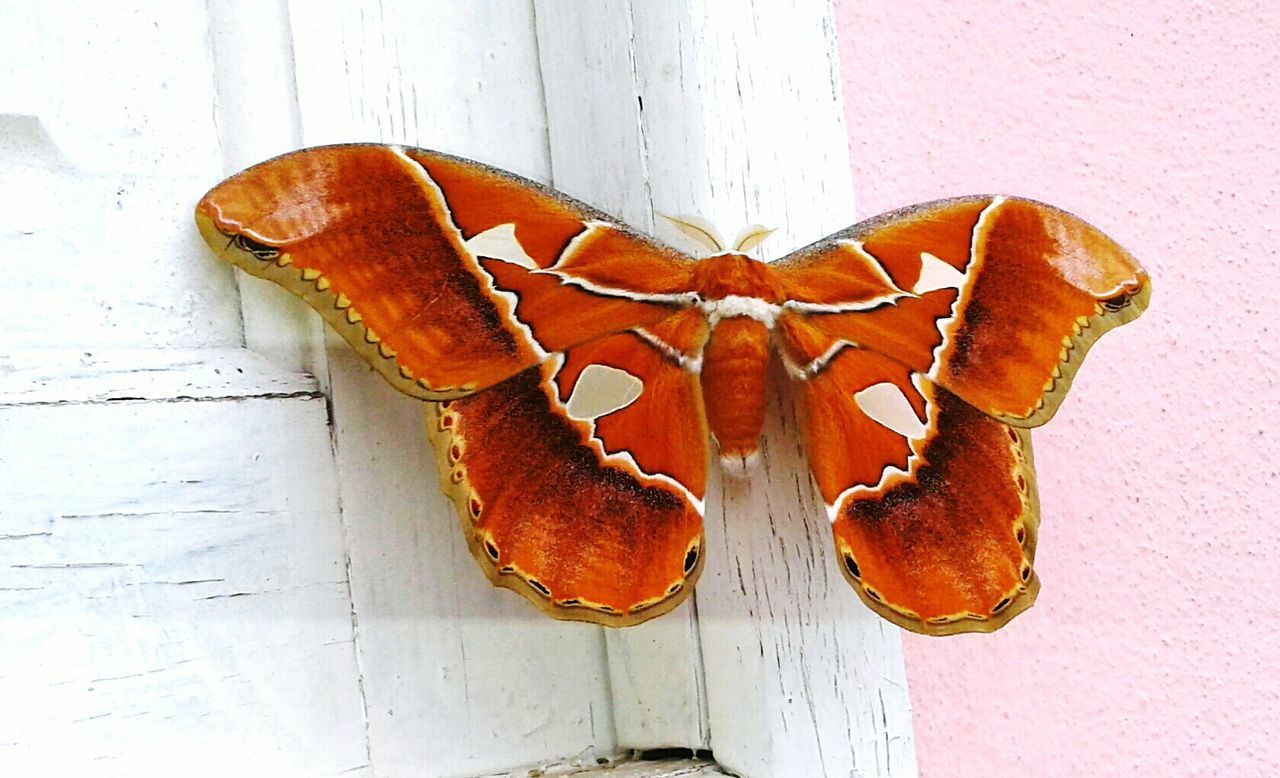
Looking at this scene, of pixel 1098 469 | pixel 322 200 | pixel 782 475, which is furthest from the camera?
pixel 1098 469

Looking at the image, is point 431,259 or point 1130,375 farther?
point 1130,375

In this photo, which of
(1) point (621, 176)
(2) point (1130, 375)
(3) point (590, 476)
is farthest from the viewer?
(2) point (1130, 375)

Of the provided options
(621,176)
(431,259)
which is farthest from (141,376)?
(621,176)

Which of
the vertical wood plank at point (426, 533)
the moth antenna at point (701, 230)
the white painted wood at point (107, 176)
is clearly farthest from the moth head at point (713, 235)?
the white painted wood at point (107, 176)

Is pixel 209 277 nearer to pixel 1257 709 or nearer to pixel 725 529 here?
pixel 725 529

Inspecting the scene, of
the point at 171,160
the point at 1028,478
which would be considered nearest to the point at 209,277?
the point at 171,160

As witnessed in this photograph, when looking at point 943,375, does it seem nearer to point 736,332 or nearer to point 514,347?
point 736,332

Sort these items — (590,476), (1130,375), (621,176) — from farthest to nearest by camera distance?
1. (1130,375)
2. (621,176)
3. (590,476)
